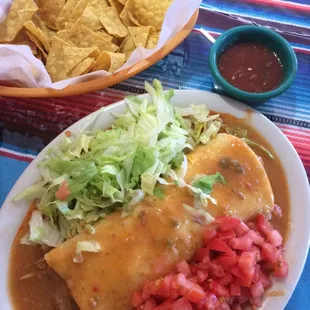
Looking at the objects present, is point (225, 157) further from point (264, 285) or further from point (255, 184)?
point (264, 285)

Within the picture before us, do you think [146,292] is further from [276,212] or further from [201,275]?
[276,212]

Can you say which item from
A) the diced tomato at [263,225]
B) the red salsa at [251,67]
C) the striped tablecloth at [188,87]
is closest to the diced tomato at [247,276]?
the diced tomato at [263,225]

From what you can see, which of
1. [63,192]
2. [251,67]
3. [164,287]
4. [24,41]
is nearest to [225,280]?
[164,287]

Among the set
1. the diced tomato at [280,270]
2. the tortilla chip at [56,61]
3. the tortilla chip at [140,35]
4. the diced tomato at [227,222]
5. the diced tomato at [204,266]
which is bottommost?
the diced tomato at [280,270]

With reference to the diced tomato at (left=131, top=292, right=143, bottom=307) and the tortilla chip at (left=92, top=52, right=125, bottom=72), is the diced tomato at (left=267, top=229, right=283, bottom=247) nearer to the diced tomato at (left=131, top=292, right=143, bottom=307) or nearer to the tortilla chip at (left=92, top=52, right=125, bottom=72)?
the diced tomato at (left=131, top=292, right=143, bottom=307)

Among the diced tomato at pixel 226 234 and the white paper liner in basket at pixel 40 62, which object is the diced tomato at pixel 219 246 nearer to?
the diced tomato at pixel 226 234

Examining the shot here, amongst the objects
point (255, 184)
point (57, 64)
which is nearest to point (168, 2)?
point (57, 64)

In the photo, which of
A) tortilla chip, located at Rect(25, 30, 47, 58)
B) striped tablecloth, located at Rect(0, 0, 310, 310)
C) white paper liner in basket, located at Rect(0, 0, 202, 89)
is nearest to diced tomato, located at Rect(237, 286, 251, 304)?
striped tablecloth, located at Rect(0, 0, 310, 310)
